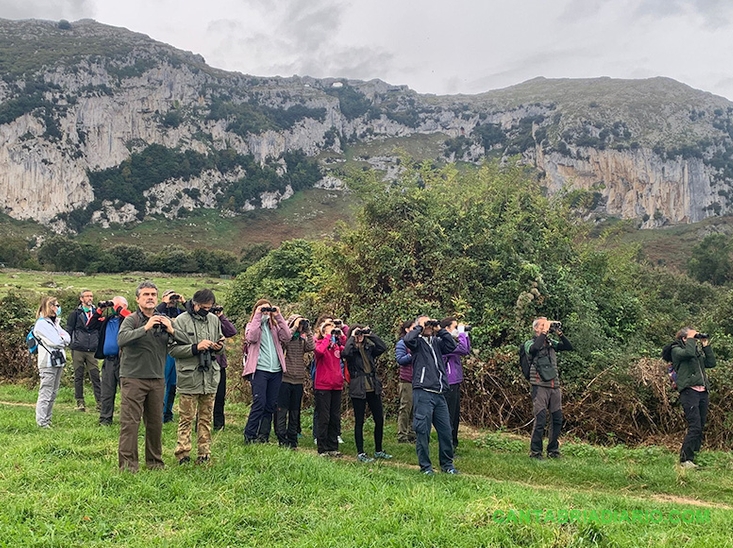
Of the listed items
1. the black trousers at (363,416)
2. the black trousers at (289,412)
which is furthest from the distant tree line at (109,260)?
the black trousers at (363,416)

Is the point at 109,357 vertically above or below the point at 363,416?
above

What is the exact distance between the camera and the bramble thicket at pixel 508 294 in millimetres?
9523

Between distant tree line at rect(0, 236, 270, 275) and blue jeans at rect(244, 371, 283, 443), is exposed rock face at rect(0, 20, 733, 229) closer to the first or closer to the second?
distant tree line at rect(0, 236, 270, 275)

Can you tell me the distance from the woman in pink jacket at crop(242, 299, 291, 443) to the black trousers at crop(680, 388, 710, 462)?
5.96 meters

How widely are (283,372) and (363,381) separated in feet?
4.06

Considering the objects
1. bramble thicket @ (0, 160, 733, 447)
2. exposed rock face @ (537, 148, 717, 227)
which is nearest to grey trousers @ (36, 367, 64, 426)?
bramble thicket @ (0, 160, 733, 447)

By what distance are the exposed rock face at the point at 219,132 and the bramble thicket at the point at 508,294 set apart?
99814 millimetres

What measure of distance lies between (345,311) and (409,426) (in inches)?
193

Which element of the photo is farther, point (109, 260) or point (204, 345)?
point (109, 260)

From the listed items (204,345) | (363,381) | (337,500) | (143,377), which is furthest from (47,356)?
(337,500)

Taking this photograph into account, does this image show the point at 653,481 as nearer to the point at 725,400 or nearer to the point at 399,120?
the point at 725,400

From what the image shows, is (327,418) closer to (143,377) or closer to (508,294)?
(143,377)

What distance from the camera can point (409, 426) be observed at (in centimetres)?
880

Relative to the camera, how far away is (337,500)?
491 centimetres
